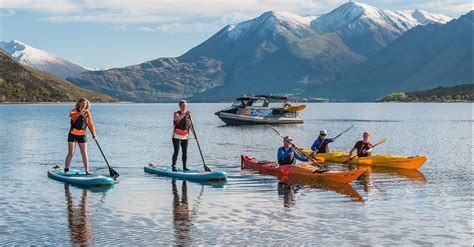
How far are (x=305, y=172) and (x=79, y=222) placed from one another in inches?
527

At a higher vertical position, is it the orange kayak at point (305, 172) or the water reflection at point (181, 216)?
the orange kayak at point (305, 172)

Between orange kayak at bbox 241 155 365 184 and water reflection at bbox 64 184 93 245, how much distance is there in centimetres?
1045

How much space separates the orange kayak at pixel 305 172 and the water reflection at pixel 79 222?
34.3ft

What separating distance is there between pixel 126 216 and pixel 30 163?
19.8 metres

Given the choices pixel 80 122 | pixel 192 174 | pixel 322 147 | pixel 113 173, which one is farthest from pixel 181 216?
pixel 322 147

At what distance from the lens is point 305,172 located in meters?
30.5

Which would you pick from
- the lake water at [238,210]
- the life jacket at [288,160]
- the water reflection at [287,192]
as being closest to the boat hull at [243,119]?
the lake water at [238,210]

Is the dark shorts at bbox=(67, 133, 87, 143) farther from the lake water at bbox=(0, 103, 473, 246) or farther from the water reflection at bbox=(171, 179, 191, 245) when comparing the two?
the water reflection at bbox=(171, 179, 191, 245)

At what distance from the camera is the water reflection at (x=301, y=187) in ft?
81.5

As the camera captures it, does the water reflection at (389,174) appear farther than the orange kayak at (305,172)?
Yes

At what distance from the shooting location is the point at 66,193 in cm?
2555

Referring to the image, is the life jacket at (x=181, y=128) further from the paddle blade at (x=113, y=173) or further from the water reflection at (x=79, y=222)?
the water reflection at (x=79, y=222)

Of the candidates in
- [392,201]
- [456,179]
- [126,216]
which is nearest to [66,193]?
[126,216]

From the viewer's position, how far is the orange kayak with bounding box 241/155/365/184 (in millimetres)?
28672
